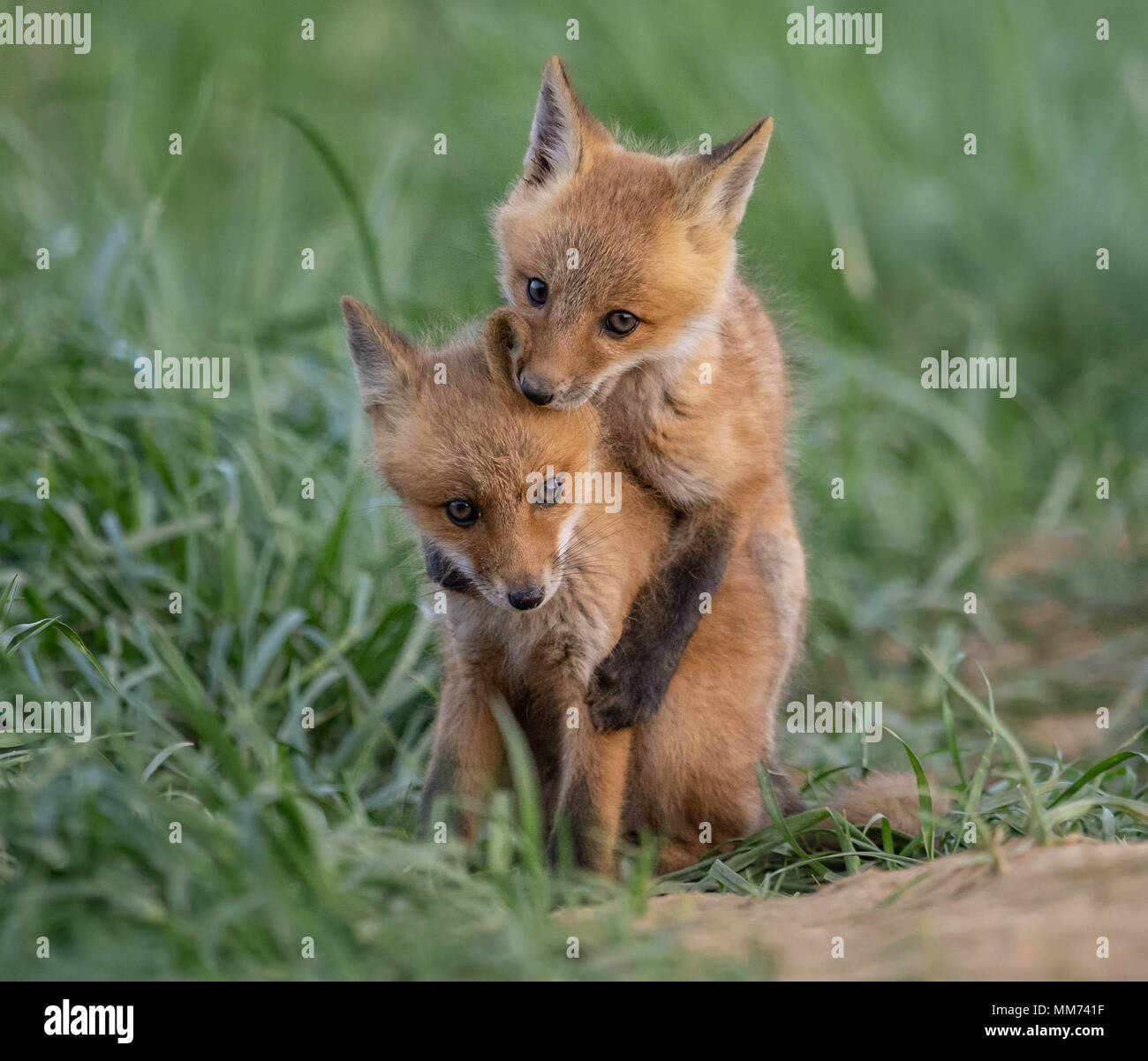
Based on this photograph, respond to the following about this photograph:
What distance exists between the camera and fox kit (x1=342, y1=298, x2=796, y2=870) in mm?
4117

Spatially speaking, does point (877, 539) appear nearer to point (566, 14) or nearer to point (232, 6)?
point (566, 14)

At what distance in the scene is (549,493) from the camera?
414cm

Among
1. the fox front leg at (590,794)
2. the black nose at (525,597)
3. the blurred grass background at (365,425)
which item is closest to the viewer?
the blurred grass background at (365,425)

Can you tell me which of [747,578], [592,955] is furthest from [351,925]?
[747,578]

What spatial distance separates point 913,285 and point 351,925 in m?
7.54

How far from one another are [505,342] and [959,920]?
84.1 inches

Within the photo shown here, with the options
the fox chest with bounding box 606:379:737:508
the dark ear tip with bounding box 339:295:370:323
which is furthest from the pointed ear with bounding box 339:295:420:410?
the fox chest with bounding box 606:379:737:508

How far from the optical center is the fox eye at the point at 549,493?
4129mm

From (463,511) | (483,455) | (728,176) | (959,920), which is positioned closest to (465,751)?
(463,511)

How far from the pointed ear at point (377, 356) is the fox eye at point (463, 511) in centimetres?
46

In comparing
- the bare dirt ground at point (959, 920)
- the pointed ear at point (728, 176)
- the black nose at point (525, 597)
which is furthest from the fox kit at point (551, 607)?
the pointed ear at point (728, 176)

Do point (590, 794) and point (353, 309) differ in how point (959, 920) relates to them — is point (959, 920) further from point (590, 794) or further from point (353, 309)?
point (353, 309)

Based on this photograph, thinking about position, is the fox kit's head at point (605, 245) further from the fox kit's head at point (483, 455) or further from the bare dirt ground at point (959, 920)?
the bare dirt ground at point (959, 920)

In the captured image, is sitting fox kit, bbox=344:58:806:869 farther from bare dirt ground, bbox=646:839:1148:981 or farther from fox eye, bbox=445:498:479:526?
bare dirt ground, bbox=646:839:1148:981
